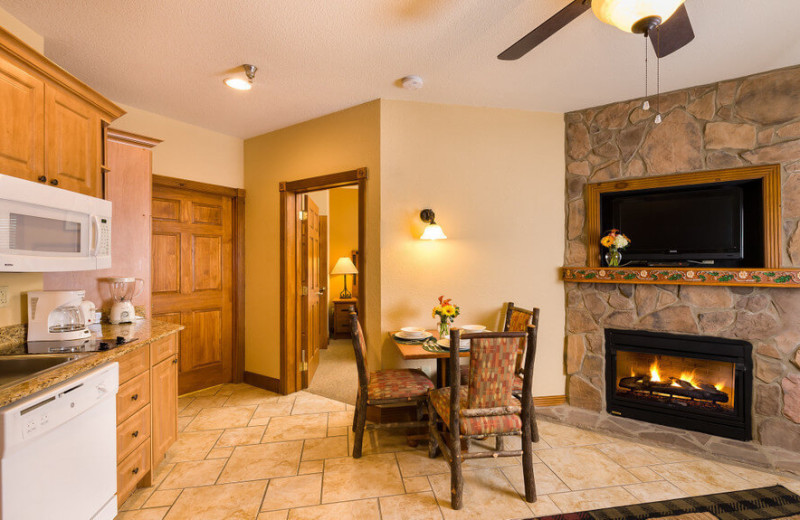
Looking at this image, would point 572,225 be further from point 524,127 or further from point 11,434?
point 11,434

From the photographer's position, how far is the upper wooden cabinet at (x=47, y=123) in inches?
64.4

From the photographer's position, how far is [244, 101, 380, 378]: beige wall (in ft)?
10.1

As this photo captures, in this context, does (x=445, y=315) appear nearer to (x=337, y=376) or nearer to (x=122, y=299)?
(x=337, y=376)

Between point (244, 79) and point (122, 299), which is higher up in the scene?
point (244, 79)

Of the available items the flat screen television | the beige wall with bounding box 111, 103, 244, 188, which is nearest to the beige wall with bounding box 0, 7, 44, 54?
the beige wall with bounding box 111, 103, 244, 188

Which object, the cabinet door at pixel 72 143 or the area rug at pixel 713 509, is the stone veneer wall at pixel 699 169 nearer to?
the area rug at pixel 713 509

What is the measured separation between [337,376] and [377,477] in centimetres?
201

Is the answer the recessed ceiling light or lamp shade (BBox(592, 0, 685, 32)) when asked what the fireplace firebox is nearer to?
lamp shade (BBox(592, 0, 685, 32))

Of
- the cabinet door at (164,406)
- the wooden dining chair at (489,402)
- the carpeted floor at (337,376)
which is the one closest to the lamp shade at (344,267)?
→ the carpeted floor at (337,376)

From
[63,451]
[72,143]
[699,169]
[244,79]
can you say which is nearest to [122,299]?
[72,143]

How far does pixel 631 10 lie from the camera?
1.27m

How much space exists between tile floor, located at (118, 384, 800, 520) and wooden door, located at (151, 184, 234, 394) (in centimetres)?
84

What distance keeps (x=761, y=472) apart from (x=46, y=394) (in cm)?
398

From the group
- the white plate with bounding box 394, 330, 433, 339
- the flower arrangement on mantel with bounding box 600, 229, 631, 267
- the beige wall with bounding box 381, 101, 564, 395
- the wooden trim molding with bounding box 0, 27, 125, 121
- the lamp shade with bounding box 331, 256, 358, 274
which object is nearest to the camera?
the wooden trim molding with bounding box 0, 27, 125, 121
